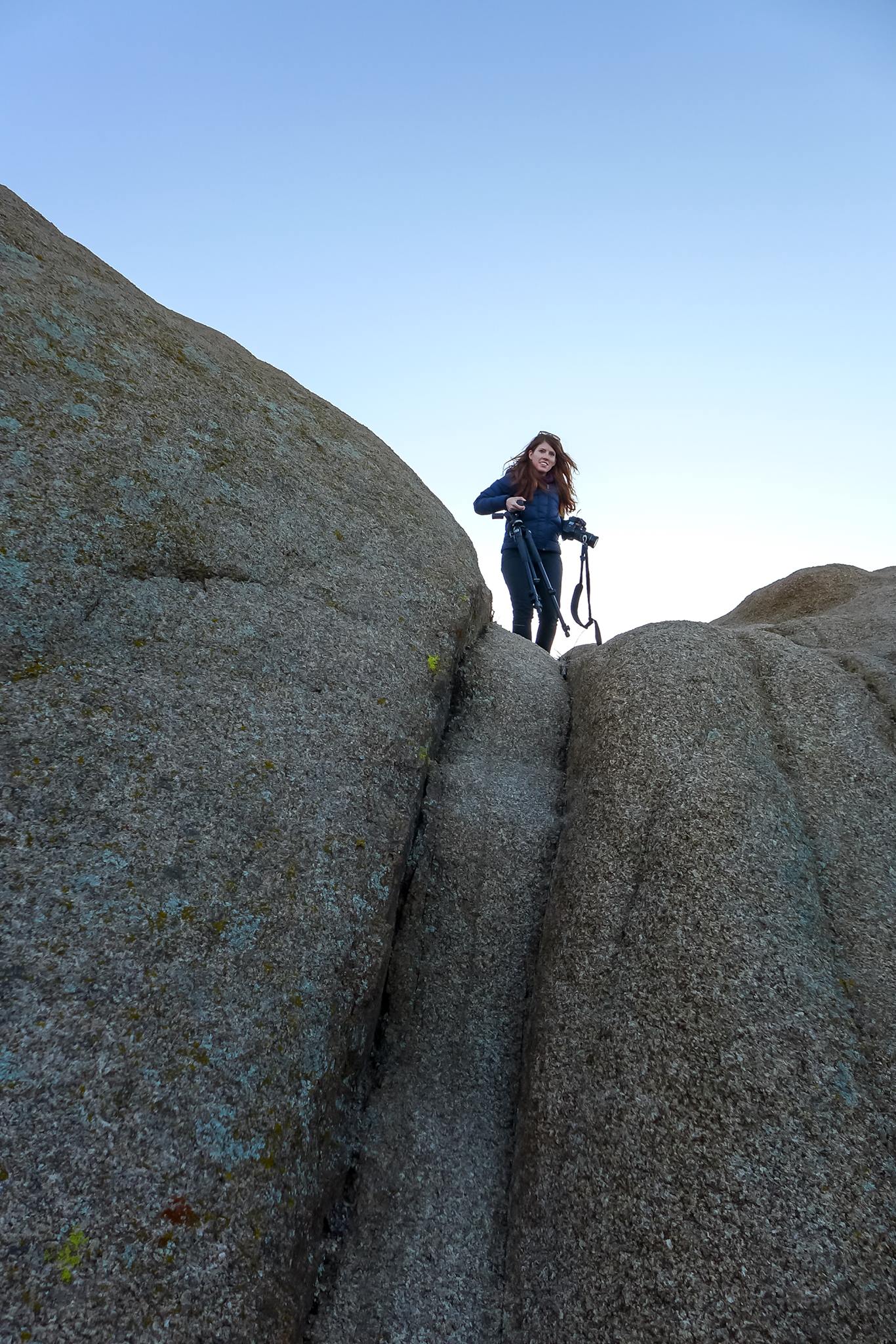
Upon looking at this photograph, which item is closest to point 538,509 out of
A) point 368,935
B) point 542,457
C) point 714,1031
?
point 542,457

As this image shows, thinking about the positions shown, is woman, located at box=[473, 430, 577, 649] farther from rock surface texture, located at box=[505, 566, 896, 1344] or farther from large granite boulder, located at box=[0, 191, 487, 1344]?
rock surface texture, located at box=[505, 566, 896, 1344]

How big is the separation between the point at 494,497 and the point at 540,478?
35.2 inches

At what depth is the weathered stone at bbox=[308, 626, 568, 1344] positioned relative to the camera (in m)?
4.57

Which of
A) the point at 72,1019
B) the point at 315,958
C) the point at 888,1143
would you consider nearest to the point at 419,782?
the point at 315,958

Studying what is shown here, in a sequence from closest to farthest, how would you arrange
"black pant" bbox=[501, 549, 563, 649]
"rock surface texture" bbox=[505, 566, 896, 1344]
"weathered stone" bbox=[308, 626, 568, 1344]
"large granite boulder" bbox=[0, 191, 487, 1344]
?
"large granite boulder" bbox=[0, 191, 487, 1344], "rock surface texture" bbox=[505, 566, 896, 1344], "weathered stone" bbox=[308, 626, 568, 1344], "black pant" bbox=[501, 549, 563, 649]

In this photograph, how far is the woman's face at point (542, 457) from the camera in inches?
502

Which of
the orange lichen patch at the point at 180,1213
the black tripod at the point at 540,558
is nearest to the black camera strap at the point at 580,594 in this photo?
the black tripod at the point at 540,558

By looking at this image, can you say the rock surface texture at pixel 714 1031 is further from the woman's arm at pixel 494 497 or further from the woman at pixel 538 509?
the woman's arm at pixel 494 497

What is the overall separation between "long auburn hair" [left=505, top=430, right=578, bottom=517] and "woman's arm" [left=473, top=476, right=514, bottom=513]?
169 millimetres

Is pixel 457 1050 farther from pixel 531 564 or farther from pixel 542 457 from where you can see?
pixel 542 457

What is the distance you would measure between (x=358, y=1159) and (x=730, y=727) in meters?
5.10

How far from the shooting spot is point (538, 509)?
12.8 metres

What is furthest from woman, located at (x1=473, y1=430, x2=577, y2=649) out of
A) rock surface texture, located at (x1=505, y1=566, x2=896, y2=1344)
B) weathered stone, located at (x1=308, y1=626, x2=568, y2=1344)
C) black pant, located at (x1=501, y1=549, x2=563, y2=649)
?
rock surface texture, located at (x1=505, y1=566, x2=896, y2=1344)

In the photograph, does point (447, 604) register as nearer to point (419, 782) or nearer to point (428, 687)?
point (428, 687)
